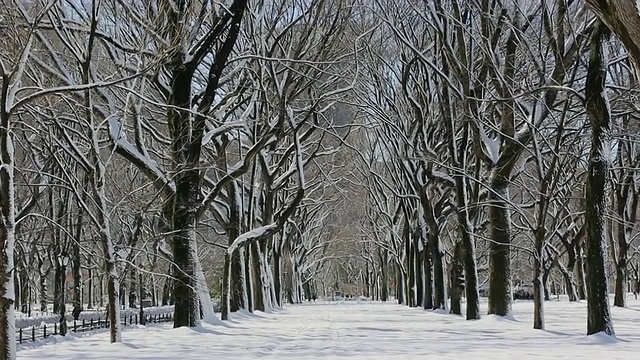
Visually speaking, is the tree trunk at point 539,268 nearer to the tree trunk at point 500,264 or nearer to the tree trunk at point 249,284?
the tree trunk at point 500,264

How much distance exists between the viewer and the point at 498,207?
70.2ft

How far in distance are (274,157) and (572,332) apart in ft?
71.4

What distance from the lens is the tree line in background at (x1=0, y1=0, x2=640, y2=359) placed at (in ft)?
49.0

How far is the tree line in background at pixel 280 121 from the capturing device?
14.9m

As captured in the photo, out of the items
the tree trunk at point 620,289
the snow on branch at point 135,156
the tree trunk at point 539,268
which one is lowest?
the tree trunk at point 620,289

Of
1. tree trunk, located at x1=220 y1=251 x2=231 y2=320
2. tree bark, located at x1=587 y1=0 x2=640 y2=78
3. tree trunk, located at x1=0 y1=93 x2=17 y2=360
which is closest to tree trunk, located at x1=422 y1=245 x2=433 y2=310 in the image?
tree trunk, located at x1=220 y1=251 x2=231 y2=320

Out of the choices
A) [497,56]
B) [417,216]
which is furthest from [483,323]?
[417,216]

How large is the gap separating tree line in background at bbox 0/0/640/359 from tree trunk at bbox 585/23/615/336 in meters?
0.04

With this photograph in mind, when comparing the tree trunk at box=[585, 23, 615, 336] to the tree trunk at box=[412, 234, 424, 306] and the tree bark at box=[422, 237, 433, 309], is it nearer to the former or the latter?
the tree bark at box=[422, 237, 433, 309]

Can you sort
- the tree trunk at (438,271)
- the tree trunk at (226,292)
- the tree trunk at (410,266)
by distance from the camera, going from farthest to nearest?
the tree trunk at (410,266), the tree trunk at (438,271), the tree trunk at (226,292)

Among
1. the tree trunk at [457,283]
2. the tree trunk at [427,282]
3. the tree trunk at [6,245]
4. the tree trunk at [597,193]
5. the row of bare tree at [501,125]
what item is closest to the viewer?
the tree trunk at [6,245]

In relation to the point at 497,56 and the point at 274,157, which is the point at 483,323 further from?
the point at 274,157

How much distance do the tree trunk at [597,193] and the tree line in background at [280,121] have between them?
0.14 feet

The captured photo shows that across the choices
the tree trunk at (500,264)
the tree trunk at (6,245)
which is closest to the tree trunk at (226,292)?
the tree trunk at (500,264)
